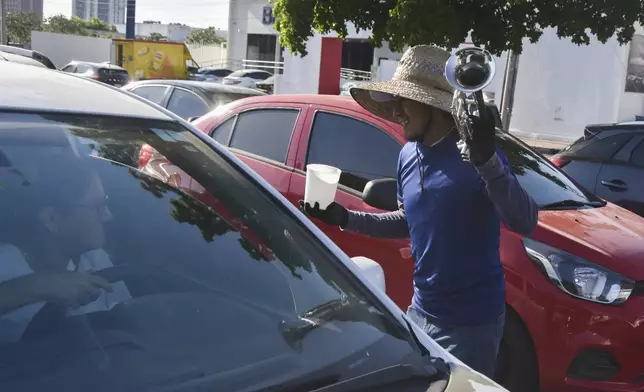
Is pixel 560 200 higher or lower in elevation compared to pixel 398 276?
higher

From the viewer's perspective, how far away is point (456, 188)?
2.42 meters

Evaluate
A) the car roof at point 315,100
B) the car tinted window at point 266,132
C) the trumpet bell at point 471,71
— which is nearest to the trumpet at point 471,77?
the trumpet bell at point 471,71

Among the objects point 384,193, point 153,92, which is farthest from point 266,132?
point 153,92

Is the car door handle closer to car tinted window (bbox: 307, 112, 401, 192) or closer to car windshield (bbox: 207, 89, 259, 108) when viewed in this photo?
car tinted window (bbox: 307, 112, 401, 192)

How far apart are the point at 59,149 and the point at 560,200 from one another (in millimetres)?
A: 3120

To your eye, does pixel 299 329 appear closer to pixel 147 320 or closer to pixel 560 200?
pixel 147 320

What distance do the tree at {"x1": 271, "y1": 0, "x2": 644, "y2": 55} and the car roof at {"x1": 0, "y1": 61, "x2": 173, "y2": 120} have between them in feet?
15.4

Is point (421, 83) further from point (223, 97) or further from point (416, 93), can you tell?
point (223, 97)

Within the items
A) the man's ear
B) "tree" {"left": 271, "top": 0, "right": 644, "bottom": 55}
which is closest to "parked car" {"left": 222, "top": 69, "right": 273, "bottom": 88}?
"tree" {"left": 271, "top": 0, "right": 644, "bottom": 55}

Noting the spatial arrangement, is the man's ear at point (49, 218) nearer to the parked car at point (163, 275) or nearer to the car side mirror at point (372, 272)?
the parked car at point (163, 275)

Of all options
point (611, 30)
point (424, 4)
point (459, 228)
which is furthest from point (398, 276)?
point (611, 30)

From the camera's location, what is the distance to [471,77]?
2.07 metres

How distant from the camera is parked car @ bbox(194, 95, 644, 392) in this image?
11.2ft

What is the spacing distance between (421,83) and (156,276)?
48.8 inches
